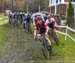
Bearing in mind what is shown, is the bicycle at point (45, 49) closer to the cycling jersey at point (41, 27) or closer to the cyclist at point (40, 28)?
the cyclist at point (40, 28)

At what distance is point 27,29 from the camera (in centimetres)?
3084

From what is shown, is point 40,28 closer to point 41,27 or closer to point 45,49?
point 41,27

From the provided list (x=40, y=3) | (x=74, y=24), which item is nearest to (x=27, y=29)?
(x=74, y=24)

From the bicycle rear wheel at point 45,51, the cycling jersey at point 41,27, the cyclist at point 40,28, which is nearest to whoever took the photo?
the bicycle rear wheel at point 45,51

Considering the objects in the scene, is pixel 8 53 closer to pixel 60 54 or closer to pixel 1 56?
pixel 1 56

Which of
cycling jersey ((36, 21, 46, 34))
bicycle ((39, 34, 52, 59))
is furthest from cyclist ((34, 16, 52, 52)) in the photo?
bicycle ((39, 34, 52, 59))

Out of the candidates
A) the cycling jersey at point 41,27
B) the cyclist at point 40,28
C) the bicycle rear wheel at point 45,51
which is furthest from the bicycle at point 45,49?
the cycling jersey at point 41,27

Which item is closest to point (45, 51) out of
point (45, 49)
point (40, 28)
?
point (45, 49)

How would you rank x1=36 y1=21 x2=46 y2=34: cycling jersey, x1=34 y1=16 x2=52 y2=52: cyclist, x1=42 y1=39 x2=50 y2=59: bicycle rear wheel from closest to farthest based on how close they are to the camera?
x1=42 y1=39 x2=50 y2=59: bicycle rear wheel, x1=34 y1=16 x2=52 y2=52: cyclist, x1=36 y1=21 x2=46 y2=34: cycling jersey

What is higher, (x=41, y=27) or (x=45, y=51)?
(x=41, y=27)

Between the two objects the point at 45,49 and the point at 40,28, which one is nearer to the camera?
the point at 45,49

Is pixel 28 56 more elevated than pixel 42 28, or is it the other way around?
pixel 42 28

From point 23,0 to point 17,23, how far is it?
71615 mm

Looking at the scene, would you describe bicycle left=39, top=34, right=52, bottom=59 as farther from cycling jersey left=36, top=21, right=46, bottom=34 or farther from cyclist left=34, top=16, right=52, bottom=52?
cycling jersey left=36, top=21, right=46, bottom=34
